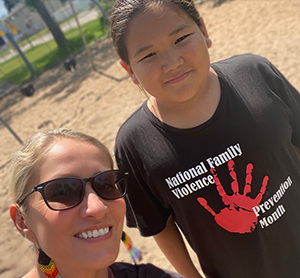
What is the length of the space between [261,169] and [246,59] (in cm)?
40

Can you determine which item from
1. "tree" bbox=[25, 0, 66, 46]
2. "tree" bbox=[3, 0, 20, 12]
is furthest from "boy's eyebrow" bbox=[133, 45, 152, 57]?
"tree" bbox=[3, 0, 20, 12]

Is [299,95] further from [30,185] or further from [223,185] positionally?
[30,185]

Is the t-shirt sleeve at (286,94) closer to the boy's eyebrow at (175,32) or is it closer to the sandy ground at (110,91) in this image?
the boy's eyebrow at (175,32)

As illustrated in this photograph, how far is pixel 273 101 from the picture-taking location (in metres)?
1.06

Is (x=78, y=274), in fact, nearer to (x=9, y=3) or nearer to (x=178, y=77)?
(x=178, y=77)

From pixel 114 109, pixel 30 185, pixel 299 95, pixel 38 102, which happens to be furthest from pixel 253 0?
pixel 30 185

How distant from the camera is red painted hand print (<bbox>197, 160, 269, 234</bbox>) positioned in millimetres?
1060

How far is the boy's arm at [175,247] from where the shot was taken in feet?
4.23

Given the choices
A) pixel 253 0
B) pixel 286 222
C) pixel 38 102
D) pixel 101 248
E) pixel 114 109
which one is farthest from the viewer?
pixel 38 102

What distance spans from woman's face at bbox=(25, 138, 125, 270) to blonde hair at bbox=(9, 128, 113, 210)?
24 millimetres

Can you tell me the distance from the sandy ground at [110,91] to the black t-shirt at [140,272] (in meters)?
1.72

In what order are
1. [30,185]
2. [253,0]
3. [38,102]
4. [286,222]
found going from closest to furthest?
[30,185], [286,222], [253,0], [38,102]

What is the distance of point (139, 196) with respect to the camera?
119 centimetres

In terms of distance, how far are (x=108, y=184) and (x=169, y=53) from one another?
0.47 meters
